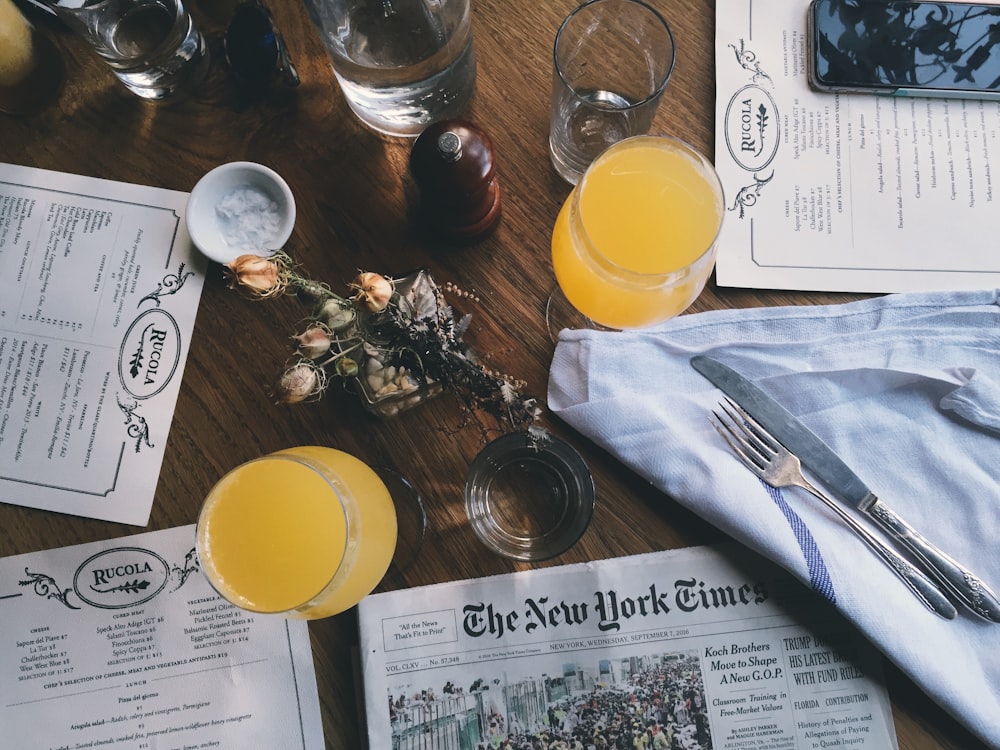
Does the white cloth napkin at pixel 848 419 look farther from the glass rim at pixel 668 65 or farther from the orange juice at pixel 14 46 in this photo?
the orange juice at pixel 14 46

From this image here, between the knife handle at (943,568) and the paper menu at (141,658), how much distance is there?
22.5 inches

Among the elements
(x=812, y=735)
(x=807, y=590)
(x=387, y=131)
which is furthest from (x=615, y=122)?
(x=812, y=735)

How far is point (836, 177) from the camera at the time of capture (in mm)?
738

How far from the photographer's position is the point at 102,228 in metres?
0.75

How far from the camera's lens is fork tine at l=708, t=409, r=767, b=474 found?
2.24ft

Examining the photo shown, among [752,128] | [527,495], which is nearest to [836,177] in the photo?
[752,128]

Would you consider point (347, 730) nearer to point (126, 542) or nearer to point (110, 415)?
point (126, 542)

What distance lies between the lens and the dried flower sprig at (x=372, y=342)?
523 millimetres

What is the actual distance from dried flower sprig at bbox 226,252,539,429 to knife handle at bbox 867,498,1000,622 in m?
0.36

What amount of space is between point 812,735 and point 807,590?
0.13 m

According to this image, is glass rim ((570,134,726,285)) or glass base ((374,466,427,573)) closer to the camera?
glass rim ((570,134,726,285))

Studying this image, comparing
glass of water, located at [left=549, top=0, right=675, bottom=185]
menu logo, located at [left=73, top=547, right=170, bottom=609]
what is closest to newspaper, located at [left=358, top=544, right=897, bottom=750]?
menu logo, located at [left=73, top=547, right=170, bottom=609]

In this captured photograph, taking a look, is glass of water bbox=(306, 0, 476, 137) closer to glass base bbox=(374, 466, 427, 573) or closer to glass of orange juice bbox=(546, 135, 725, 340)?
glass of orange juice bbox=(546, 135, 725, 340)

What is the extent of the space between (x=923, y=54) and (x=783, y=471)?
0.47m
